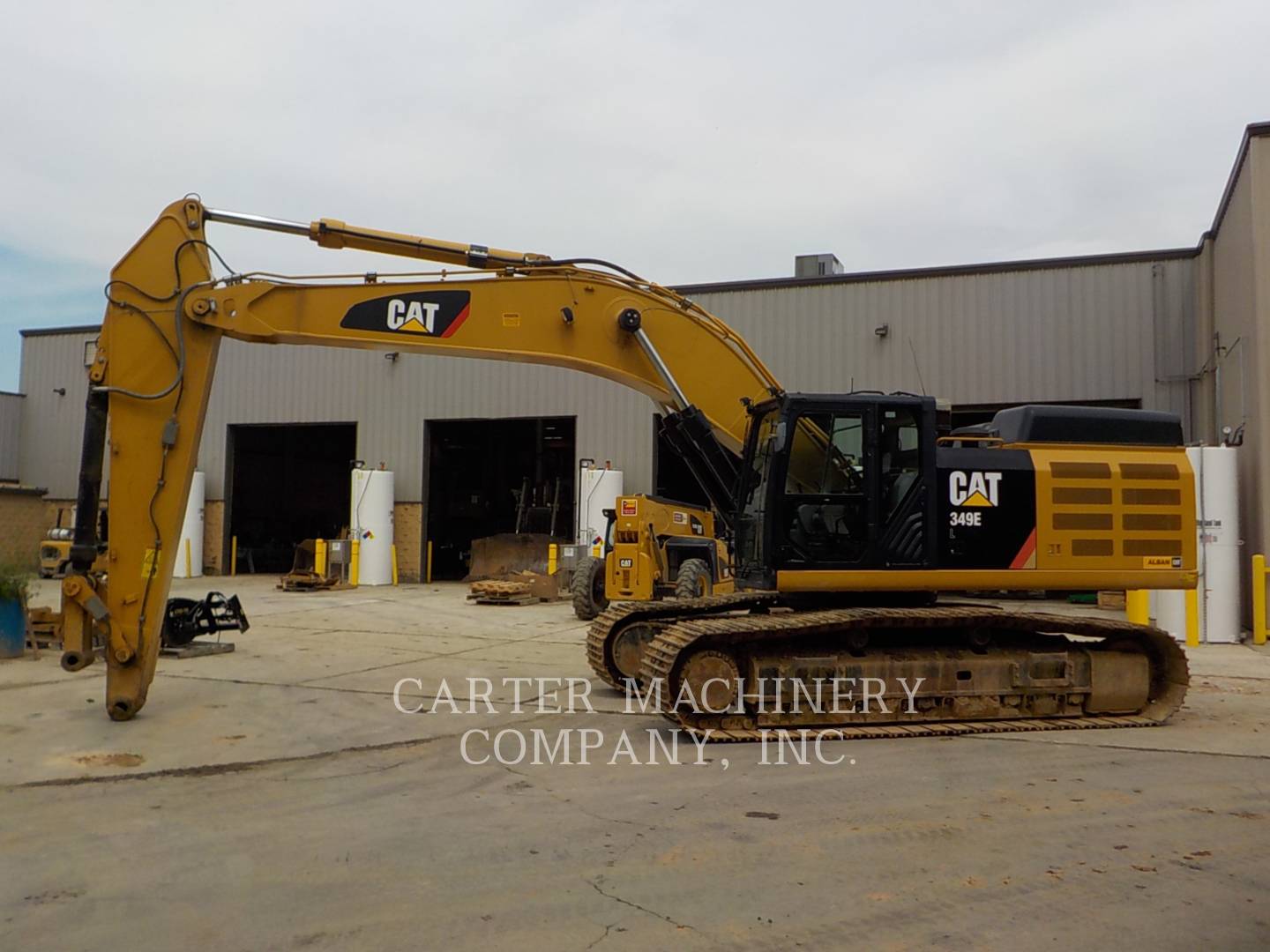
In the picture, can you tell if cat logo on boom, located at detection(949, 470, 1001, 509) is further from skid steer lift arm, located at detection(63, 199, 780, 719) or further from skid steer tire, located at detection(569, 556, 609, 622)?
skid steer tire, located at detection(569, 556, 609, 622)

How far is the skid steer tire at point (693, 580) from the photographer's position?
15727mm

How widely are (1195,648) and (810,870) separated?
39.4 feet

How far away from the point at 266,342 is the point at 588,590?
10.4 m

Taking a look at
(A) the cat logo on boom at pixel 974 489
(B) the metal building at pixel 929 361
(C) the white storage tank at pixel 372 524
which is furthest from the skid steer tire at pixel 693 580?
(C) the white storage tank at pixel 372 524

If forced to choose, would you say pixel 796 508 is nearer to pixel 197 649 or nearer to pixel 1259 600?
pixel 197 649

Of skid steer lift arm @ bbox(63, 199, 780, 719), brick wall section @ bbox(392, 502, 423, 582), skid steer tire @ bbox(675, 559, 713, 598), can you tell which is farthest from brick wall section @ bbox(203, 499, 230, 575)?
skid steer lift arm @ bbox(63, 199, 780, 719)

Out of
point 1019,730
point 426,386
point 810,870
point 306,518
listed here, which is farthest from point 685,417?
point 306,518

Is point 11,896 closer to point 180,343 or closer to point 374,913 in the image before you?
point 374,913

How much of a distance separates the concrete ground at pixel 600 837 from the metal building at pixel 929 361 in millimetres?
10139

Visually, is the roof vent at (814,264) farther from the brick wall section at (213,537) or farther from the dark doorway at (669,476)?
the brick wall section at (213,537)

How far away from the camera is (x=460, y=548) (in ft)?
108

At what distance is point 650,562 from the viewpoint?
17016 mm

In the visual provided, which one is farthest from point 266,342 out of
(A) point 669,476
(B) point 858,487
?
(A) point 669,476

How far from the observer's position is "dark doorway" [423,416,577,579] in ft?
104
